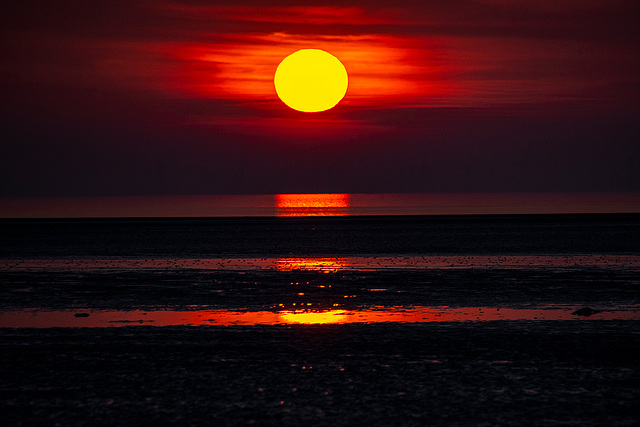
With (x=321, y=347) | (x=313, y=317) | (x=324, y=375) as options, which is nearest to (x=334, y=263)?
(x=313, y=317)

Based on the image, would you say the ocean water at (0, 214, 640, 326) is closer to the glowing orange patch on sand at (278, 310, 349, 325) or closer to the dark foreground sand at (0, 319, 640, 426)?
the glowing orange patch on sand at (278, 310, 349, 325)

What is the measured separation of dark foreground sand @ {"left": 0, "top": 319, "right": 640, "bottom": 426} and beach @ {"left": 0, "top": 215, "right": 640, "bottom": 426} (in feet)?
0.13

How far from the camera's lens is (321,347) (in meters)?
14.8

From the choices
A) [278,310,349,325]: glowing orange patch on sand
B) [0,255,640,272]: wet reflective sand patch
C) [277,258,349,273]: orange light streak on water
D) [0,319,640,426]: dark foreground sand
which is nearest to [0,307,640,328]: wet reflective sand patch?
[278,310,349,325]: glowing orange patch on sand

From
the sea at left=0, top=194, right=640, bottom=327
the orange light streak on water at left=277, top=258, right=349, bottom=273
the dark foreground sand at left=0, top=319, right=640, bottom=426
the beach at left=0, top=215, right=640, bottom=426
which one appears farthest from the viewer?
the orange light streak on water at left=277, top=258, right=349, bottom=273

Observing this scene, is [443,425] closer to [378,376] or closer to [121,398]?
[378,376]

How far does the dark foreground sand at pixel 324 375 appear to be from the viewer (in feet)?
33.3

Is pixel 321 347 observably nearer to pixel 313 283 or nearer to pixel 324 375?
pixel 324 375

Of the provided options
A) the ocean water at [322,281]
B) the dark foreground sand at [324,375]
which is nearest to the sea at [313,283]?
the ocean water at [322,281]

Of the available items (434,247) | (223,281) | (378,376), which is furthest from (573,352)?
(434,247)

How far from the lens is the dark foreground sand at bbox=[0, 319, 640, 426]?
1016cm

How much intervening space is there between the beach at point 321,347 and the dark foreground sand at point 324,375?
41 mm

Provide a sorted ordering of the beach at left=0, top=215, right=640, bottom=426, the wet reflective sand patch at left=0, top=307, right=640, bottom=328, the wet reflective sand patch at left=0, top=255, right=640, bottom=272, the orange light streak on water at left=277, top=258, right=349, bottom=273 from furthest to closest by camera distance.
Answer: the wet reflective sand patch at left=0, top=255, right=640, bottom=272, the orange light streak on water at left=277, top=258, right=349, bottom=273, the wet reflective sand patch at left=0, top=307, right=640, bottom=328, the beach at left=0, top=215, right=640, bottom=426

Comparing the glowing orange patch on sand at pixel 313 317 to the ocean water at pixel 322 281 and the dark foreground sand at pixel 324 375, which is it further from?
the dark foreground sand at pixel 324 375
